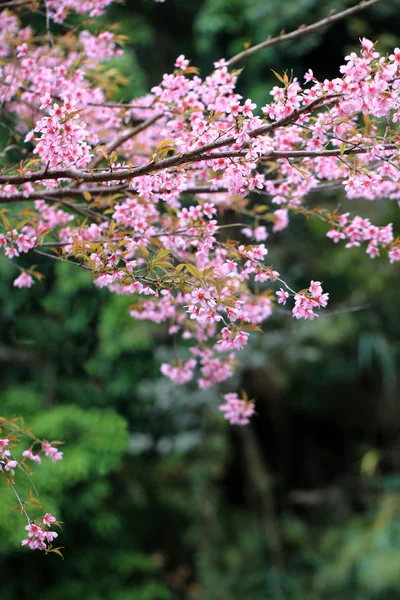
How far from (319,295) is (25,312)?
282 cm

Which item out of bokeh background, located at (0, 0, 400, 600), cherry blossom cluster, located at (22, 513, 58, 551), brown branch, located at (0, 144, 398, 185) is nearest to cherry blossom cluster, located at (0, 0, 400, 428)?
brown branch, located at (0, 144, 398, 185)

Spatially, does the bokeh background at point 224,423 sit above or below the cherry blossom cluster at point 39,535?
above

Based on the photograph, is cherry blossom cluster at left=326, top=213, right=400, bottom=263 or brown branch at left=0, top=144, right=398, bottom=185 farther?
cherry blossom cluster at left=326, top=213, right=400, bottom=263

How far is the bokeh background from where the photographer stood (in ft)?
11.9

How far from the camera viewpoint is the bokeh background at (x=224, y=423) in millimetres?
3635

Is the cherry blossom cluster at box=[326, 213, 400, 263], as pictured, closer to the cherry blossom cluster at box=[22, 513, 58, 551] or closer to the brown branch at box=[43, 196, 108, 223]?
the brown branch at box=[43, 196, 108, 223]

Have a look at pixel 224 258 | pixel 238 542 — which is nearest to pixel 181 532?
pixel 238 542

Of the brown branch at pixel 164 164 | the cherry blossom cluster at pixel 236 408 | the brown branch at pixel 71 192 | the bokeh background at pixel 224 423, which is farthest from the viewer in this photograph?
the bokeh background at pixel 224 423

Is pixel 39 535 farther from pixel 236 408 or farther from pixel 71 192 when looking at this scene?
pixel 71 192

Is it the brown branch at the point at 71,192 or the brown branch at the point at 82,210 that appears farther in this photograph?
the brown branch at the point at 82,210

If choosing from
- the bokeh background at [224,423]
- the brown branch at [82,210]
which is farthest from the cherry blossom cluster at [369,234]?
the bokeh background at [224,423]

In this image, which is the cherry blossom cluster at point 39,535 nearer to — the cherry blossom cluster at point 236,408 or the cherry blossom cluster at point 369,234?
the cherry blossom cluster at point 236,408

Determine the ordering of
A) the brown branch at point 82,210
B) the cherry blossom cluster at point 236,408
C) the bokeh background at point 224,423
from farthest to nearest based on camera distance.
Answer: the bokeh background at point 224,423 < the cherry blossom cluster at point 236,408 < the brown branch at point 82,210

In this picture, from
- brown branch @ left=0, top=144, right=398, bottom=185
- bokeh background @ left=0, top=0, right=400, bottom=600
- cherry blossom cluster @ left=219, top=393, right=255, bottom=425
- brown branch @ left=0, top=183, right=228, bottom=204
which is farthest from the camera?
bokeh background @ left=0, top=0, right=400, bottom=600
